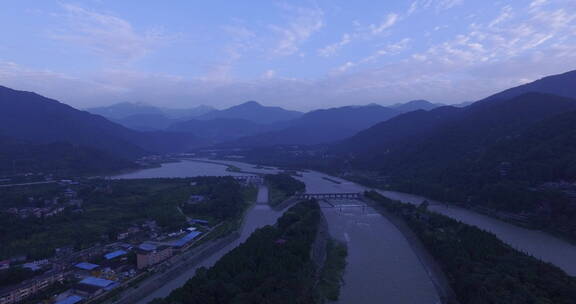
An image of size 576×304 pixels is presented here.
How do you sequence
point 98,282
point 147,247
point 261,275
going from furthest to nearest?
point 147,247 → point 98,282 → point 261,275

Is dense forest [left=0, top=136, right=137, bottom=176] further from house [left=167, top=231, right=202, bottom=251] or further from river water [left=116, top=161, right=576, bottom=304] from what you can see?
house [left=167, top=231, right=202, bottom=251]

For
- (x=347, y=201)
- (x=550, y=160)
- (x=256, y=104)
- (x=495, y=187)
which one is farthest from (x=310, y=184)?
(x=256, y=104)

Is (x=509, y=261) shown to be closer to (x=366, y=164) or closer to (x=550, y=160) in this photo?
(x=550, y=160)

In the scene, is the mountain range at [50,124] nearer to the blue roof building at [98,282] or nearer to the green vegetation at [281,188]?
the green vegetation at [281,188]

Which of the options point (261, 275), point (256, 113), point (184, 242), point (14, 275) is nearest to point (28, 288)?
point (14, 275)

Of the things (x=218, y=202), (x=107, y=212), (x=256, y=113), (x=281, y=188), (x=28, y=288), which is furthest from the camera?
(x=256, y=113)

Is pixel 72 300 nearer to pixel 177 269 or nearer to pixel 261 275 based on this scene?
pixel 177 269
